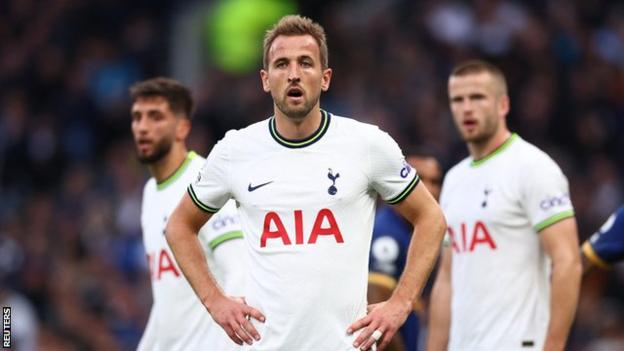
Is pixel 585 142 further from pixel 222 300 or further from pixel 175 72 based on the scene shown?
pixel 222 300

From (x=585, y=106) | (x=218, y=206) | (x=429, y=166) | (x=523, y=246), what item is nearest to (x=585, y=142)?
(x=585, y=106)

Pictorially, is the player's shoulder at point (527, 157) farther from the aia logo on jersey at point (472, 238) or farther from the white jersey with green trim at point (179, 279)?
the white jersey with green trim at point (179, 279)

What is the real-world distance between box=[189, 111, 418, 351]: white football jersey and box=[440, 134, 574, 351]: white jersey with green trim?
1870 mm

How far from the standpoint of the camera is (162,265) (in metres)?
8.93

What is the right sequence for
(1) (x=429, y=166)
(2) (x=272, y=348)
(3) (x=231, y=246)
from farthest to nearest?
(1) (x=429, y=166) → (3) (x=231, y=246) → (2) (x=272, y=348)

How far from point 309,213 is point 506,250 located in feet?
7.34

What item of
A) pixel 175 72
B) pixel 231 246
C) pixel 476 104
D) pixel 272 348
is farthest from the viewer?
pixel 175 72

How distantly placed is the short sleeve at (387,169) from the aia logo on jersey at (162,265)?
206 cm

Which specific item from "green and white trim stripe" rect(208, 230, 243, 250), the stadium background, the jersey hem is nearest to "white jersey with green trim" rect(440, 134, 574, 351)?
the jersey hem

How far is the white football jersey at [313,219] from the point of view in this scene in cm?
705

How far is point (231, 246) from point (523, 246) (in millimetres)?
1799

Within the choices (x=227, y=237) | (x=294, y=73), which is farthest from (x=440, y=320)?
(x=294, y=73)

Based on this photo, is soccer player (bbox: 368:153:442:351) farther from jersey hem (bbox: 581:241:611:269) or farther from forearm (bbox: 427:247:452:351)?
jersey hem (bbox: 581:241:611:269)

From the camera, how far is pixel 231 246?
28.0 ft
